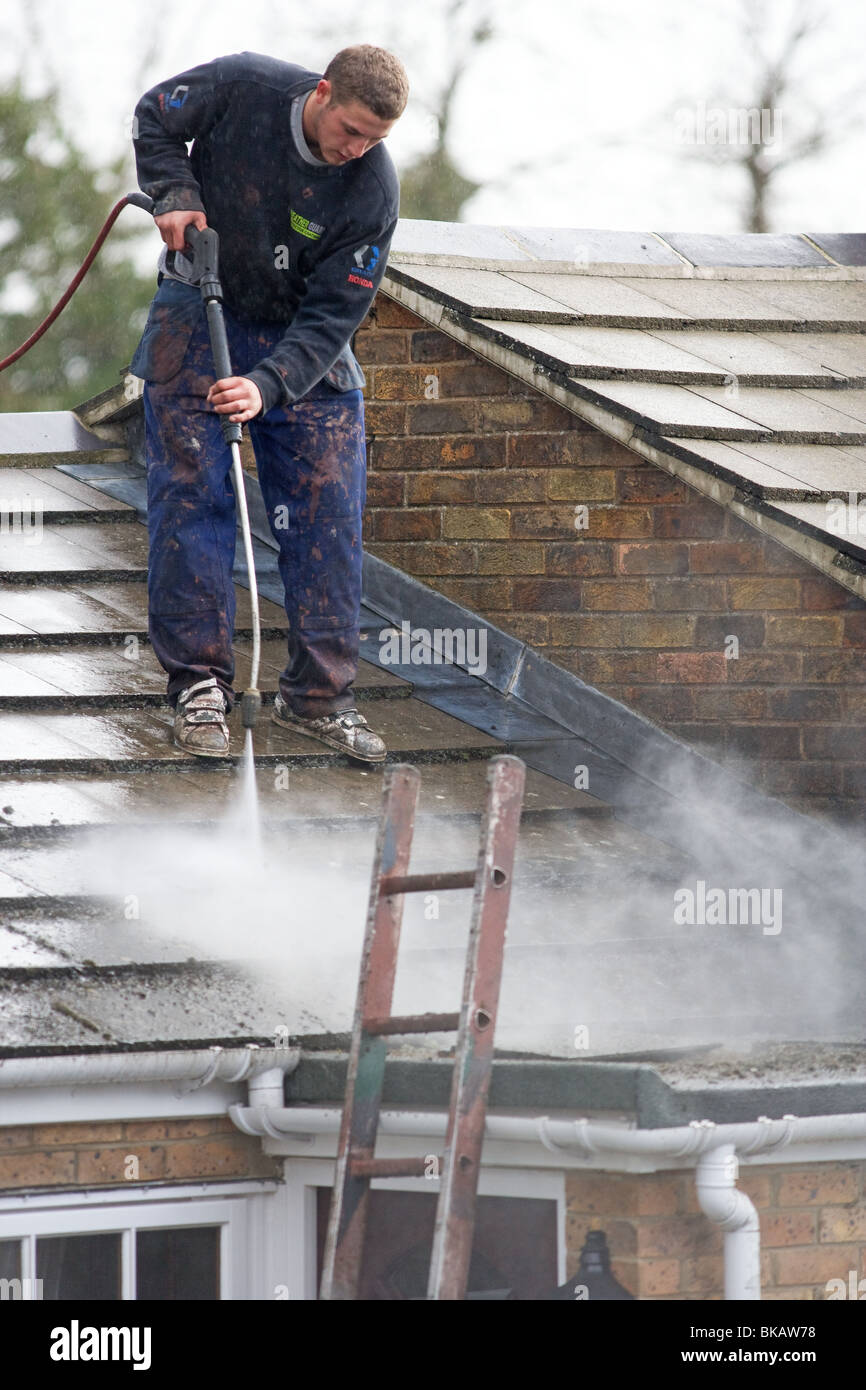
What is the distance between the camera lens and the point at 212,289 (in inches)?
193

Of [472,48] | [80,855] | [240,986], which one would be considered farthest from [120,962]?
[472,48]

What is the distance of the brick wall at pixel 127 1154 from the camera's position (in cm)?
365

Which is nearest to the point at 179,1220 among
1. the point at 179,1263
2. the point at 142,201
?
the point at 179,1263

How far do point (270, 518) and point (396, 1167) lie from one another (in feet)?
8.60

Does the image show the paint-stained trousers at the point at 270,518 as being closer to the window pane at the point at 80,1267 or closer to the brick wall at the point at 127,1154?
the brick wall at the point at 127,1154

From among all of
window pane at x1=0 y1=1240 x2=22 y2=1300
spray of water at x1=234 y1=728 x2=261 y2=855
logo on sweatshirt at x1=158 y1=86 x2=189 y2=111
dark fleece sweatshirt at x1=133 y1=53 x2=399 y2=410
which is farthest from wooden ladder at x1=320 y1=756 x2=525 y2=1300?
logo on sweatshirt at x1=158 y1=86 x2=189 y2=111

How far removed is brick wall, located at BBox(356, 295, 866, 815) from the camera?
525cm

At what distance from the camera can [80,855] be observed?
4.32m

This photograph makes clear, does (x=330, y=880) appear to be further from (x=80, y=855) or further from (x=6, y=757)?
(x=6, y=757)

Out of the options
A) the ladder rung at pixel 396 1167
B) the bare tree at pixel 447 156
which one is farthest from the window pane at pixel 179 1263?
the bare tree at pixel 447 156

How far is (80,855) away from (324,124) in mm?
2092

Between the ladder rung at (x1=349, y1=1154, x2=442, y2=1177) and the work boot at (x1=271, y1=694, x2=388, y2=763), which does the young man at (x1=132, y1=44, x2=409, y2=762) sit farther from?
the ladder rung at (x1=349, y1=1154, x2=442, y2=1177)

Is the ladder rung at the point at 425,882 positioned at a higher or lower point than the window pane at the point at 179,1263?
higher

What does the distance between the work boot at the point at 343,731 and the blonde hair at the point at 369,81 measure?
5.75 feet
